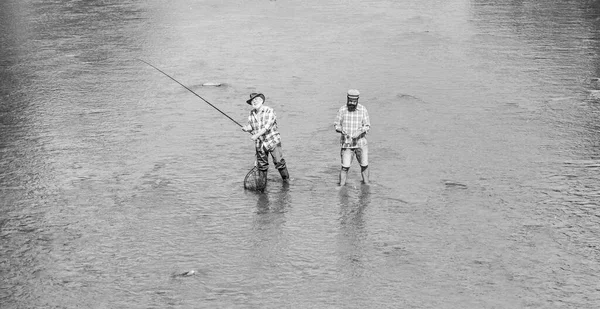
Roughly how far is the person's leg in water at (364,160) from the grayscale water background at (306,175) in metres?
0.20

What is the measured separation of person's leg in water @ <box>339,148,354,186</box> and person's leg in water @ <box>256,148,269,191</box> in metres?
1.13

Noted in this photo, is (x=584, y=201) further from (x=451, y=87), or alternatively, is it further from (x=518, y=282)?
(x=451, y=87)

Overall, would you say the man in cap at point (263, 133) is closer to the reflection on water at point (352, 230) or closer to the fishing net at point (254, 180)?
the fishing net at point (254, 180)

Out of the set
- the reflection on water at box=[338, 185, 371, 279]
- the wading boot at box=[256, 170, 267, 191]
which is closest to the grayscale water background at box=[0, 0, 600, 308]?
the reflection on water at box=[338, 185, 371, 279]

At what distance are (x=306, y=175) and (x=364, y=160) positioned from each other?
1141 mm

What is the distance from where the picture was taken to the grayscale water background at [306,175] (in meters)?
9.38

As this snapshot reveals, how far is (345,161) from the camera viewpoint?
12.1 metres

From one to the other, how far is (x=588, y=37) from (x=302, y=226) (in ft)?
48.3

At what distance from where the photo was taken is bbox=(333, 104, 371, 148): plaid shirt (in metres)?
12.0

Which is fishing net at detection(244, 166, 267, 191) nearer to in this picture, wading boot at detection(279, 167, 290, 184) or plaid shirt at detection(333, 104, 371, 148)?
wading boot at detection(279, 167, 290, 184)

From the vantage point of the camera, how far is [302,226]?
35.8 feet

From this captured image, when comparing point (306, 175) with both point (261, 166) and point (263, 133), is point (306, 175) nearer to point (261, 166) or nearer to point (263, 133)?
point (261, 166)

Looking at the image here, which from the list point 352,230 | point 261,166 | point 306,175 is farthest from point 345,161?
point 352,230

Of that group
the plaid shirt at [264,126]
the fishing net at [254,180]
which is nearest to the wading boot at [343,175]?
the plaid shirt at [264,126]
